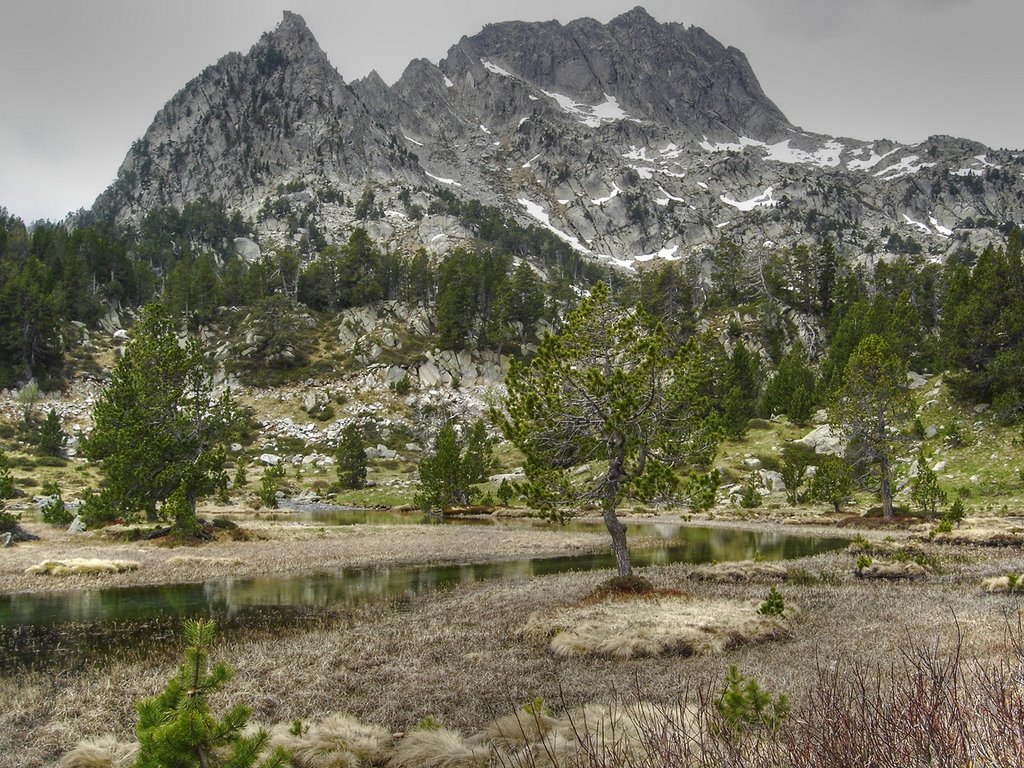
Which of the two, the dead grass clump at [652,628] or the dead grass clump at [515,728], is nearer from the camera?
the dead grass clump at [515,728]

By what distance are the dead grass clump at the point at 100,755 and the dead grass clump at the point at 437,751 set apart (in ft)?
11.4

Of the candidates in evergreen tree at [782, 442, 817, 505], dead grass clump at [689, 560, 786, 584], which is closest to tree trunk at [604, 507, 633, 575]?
dead grass clump at [689, 560, 786, 584]

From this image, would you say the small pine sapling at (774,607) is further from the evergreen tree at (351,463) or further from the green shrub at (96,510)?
the evergreen tree at (351,463)

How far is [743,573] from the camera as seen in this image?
75.9 ft

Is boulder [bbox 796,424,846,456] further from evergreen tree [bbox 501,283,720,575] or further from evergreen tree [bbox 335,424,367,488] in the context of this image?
evergreen tree [bbox 335,424,367,488]

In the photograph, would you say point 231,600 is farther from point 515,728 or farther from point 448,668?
point 515,728

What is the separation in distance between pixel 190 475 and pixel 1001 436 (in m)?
61.9

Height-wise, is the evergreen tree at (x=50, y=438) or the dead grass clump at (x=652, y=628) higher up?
the evergreen tree at (x=50, y=438)

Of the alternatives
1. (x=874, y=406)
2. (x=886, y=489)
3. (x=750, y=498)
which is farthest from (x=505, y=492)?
(x=874, y=406)

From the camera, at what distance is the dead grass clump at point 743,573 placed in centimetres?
2248

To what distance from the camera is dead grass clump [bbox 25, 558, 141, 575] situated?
23941 millimetres

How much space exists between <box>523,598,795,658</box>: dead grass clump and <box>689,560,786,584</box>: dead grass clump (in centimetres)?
658

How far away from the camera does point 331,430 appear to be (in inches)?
3612

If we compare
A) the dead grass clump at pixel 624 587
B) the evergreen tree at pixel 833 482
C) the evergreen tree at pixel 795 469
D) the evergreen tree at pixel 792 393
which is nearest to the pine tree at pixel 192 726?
the dead grass clump at pixel 624 587
